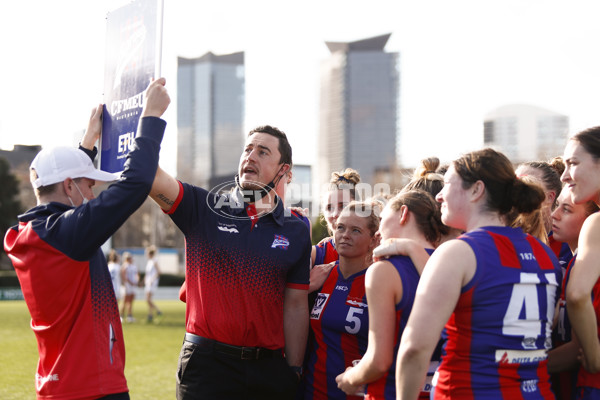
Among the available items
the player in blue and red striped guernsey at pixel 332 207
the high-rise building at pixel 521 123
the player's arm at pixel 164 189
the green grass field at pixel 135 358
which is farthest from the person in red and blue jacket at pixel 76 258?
the high-rise building at pixel 521 123

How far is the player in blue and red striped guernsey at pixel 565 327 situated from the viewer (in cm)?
312

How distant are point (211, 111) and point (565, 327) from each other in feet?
527

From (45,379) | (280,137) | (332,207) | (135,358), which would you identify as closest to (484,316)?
(280,137)

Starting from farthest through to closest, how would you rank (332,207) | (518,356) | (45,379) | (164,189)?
1. (332,207)
2. (164,189)
3. (45,379)
4. (518,356)

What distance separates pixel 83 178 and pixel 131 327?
14797mm

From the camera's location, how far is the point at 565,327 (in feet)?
10.8

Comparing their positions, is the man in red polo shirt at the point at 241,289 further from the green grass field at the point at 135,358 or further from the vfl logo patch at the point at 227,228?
the green grass field at the point at 135,358

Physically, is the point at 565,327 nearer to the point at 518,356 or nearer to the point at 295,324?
the point at 518,356

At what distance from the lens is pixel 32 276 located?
3.08 m

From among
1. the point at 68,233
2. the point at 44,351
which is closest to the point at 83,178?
the point at 68,233

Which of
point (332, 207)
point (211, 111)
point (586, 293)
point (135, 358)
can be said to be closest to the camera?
point (586, 293)

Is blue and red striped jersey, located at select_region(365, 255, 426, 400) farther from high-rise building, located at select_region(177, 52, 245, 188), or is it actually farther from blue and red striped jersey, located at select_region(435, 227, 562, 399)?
high-rise building, located at select_region(177, 52, 245, 188)

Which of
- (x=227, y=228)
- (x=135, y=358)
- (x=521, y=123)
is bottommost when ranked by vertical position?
(x=135, y=358)

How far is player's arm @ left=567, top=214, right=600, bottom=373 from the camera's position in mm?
2840
